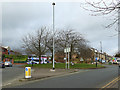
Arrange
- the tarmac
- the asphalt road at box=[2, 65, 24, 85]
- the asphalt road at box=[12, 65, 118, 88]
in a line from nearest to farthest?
the asphalt road at box=[12, 65, 118, 88]
the tarmac
the asphalt road at box=[2, 65, 24, 85]

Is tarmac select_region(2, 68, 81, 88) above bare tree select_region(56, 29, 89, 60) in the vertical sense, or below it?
below

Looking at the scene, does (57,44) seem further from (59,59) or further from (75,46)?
(59,59)

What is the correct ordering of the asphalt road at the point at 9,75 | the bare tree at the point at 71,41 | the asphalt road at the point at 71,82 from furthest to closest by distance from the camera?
the bare tree at the point at 71,41
the asphalt road at the point at 9,75
the asphalt road at the point at 71,82

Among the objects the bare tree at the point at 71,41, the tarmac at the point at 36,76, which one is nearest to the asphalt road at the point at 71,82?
the tarmac at the point at 36,76

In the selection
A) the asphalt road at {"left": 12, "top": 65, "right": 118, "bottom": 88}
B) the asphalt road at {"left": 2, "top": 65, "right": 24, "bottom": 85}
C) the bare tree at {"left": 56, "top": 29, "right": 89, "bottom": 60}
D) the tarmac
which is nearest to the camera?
the asphalt road at {"left": 12, "top": 65, "right": 118, "bottom": 88}

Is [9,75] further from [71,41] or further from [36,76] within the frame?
[71,41]

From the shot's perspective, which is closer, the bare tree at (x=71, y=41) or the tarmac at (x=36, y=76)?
the tarmac at (x=36, y=76)

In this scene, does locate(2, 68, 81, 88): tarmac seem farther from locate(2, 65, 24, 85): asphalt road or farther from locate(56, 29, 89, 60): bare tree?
locate(56, 29, 89, 60): bare tree

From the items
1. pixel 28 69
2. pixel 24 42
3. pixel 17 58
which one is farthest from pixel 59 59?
pixel 28 69

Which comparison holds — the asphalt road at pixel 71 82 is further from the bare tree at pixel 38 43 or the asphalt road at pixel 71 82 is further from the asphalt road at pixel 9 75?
the bare tree at pixel 38 43

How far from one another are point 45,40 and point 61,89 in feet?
85.4

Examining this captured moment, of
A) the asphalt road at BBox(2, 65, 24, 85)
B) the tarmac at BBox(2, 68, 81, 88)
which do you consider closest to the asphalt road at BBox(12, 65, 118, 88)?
the tarmac at BBox(2, 68, 81, 88)

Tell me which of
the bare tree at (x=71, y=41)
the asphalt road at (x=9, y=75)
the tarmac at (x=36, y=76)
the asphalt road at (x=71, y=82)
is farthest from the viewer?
the bare tree at (x=71, y=41)

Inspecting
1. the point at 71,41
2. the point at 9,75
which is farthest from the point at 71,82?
the point at 71,41
